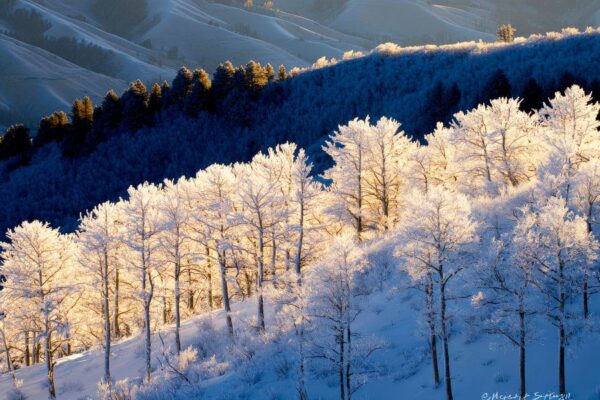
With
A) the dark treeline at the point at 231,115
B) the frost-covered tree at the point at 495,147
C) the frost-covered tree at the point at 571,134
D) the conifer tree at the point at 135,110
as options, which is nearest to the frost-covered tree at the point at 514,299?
the frost-covered tree at the point at 571,134

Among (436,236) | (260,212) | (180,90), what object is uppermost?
(180,90)

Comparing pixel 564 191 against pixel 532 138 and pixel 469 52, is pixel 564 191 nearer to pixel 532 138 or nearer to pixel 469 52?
pixel 532 138

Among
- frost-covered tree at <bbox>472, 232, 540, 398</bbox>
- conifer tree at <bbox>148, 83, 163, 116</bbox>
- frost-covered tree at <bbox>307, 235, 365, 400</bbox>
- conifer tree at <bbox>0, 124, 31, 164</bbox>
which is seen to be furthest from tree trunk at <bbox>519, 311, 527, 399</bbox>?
conifer tree at <bbox>0, 124, 31, 164</bbox>

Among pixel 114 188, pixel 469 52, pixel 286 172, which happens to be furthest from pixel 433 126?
pixel 114 188

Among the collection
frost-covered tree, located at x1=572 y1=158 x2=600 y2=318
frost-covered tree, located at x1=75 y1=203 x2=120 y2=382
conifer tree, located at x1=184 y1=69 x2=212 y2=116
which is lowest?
frost-covered tree, located at x1=75 y1=203 x2=120 y2=382

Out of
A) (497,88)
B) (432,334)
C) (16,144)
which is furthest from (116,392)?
(16,144)

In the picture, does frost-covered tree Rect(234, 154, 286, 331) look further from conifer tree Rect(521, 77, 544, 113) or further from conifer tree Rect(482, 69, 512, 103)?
conifer tree Rect(482, 69, 512, 103)

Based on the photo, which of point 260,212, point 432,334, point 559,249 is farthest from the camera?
point 260,212

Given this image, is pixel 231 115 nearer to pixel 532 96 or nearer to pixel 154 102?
pixel 154 102
